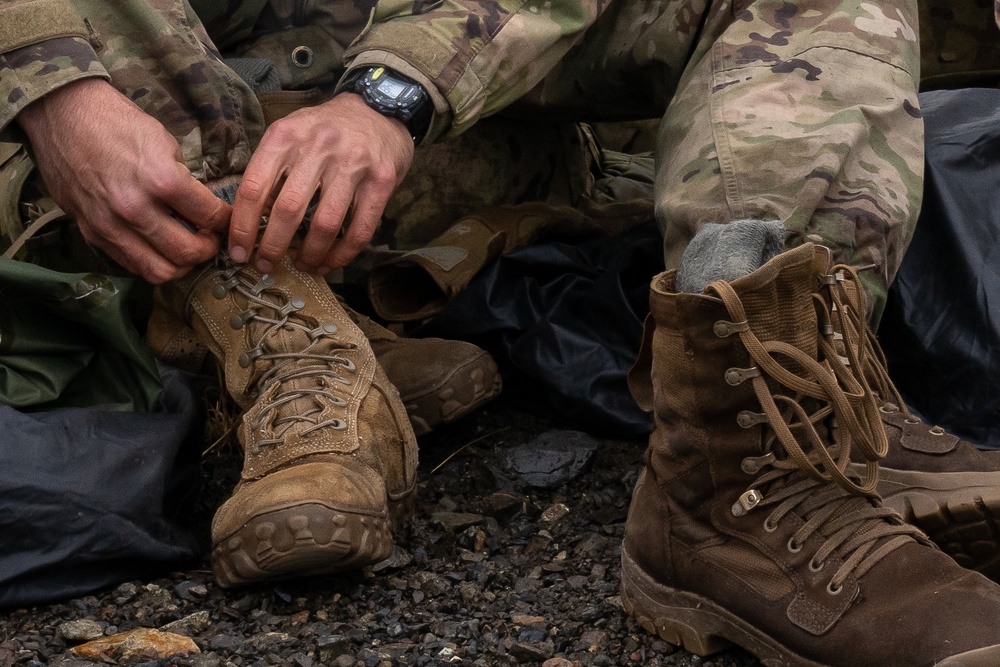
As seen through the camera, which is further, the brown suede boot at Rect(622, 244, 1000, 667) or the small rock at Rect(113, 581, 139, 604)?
the small rock at Rect(113, 581, 139, 604)

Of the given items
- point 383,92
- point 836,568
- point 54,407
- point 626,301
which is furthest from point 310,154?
point 836,568

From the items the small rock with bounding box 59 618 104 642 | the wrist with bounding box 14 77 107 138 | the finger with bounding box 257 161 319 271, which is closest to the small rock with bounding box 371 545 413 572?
the small rock with bounding box 59 618 104 642

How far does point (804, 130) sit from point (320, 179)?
0.88 m

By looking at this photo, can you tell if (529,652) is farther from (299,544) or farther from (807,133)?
(807,133)

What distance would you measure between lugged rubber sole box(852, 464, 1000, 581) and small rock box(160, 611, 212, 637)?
1.14m

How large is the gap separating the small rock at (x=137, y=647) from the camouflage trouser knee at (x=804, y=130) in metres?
1.09

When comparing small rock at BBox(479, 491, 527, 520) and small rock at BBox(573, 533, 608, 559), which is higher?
small rock at BBox(573, 533, 608, 559)

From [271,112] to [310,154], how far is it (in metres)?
0.50

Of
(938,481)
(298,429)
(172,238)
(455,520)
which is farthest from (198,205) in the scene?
(938,481)

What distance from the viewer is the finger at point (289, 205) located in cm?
195

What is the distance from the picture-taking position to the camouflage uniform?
2014 millimetres

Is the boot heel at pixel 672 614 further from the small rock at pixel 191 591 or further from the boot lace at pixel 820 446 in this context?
the small rock at pixel 191 591

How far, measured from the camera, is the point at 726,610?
1668 mm

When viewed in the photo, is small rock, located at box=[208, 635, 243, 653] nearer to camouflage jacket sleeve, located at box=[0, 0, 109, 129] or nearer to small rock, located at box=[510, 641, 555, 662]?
small rock, located at box=[510, 641, 555, 662]
